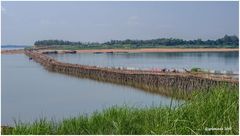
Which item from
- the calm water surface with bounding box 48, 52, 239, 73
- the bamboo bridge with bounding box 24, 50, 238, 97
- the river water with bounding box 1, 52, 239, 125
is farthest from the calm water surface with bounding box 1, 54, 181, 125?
the calm water surface with bounding box 48, 52, 239, 73

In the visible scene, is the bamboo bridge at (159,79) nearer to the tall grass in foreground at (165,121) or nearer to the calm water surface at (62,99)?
the calm water surface at (62,99)

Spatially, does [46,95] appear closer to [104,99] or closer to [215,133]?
[104,99]

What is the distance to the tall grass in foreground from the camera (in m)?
8.17

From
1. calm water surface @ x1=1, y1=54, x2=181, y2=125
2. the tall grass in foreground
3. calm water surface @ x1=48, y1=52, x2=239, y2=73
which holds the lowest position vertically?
calm water surface @ x1=48, y1=52, x2=239, y2=73

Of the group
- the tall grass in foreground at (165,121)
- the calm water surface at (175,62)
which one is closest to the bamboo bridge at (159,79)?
the calm water surface at (175,62)

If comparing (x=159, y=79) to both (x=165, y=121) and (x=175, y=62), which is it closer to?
(x=165, y=121)

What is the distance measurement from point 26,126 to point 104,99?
1841 centimetres

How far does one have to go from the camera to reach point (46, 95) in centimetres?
2989

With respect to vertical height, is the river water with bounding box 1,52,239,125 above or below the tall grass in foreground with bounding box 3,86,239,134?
below

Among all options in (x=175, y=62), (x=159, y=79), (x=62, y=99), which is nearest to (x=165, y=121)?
(x=62, y=99)

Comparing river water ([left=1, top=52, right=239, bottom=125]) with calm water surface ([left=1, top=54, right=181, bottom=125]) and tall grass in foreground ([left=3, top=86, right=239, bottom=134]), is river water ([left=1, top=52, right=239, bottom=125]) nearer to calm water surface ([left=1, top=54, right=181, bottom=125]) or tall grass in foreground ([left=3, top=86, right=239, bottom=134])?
calm water surface ([left=1, top=54, right=181, bottom=125])

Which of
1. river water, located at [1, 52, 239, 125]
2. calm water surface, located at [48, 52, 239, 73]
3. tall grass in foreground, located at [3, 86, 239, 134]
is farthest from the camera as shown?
calm water surface, located at [48, 52, 239, 73]

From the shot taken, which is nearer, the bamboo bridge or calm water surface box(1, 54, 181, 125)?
calm water surface box(1, 54, 181, 125)

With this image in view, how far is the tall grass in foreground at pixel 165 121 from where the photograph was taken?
8.17 metres
